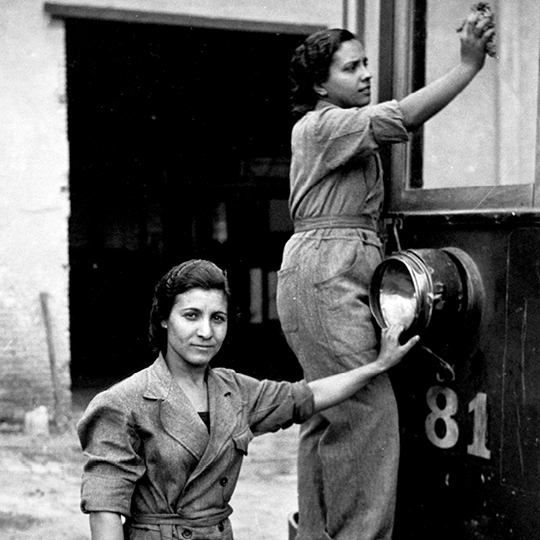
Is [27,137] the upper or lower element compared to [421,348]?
upper

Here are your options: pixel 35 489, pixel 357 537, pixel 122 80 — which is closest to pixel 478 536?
pixel 357 537

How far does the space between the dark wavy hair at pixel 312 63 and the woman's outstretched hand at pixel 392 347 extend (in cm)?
74

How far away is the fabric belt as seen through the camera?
6.56ft

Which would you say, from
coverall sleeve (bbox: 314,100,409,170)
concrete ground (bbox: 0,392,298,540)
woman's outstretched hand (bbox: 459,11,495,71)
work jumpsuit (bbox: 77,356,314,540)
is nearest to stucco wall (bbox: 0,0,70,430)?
concrete ground (bbox: 0,392,298,540)

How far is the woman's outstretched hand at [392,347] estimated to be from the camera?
92.7 inches

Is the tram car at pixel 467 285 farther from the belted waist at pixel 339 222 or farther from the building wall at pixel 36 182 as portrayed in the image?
the building wall at pixel 36 182

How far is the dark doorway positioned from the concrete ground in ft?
6.70

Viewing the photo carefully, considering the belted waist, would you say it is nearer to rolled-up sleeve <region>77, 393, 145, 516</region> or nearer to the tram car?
the tram car

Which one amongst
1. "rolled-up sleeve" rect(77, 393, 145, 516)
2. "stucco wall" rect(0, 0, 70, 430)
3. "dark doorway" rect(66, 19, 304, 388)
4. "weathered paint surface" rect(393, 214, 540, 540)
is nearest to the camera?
"rolled-up sleeve" rect(77, 393, 145, 516)

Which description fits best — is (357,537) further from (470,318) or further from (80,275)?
(80,275)

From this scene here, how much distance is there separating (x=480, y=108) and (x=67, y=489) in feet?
9.29

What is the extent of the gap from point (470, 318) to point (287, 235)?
18.9 ft

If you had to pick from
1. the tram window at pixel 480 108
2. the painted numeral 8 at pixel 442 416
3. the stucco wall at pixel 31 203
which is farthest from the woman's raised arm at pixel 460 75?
the stucco wall at pixel 31 203

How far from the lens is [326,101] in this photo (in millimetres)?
2621
